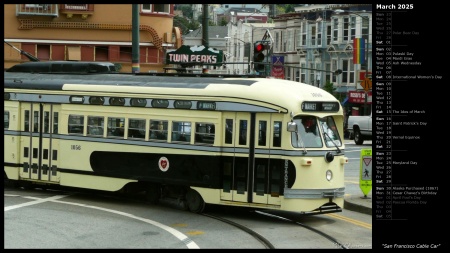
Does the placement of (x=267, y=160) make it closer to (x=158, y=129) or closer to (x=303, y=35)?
(x=158, y=129)

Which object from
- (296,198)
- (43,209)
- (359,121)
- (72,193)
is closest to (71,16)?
(359,121)

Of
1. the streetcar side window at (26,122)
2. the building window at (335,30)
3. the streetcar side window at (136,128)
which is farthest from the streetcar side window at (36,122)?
the building window at (335,30)

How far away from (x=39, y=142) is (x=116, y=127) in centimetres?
253

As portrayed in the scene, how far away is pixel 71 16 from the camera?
4459cm

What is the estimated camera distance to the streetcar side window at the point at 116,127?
20.4 meters

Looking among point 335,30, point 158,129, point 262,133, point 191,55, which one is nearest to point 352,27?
point 335,30

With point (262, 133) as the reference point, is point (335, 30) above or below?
above

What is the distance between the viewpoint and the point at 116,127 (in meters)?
20.5

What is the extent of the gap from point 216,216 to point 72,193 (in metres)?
5.08

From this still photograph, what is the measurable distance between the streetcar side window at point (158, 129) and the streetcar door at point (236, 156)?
154 cm

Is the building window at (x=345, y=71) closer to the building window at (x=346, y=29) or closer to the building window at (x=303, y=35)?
the building window at (x=346, y=29)

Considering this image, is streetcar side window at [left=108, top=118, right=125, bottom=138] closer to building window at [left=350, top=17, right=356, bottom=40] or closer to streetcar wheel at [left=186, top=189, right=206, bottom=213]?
streetcar wheel at [left=186, top=189, right=206, bottom=213]
